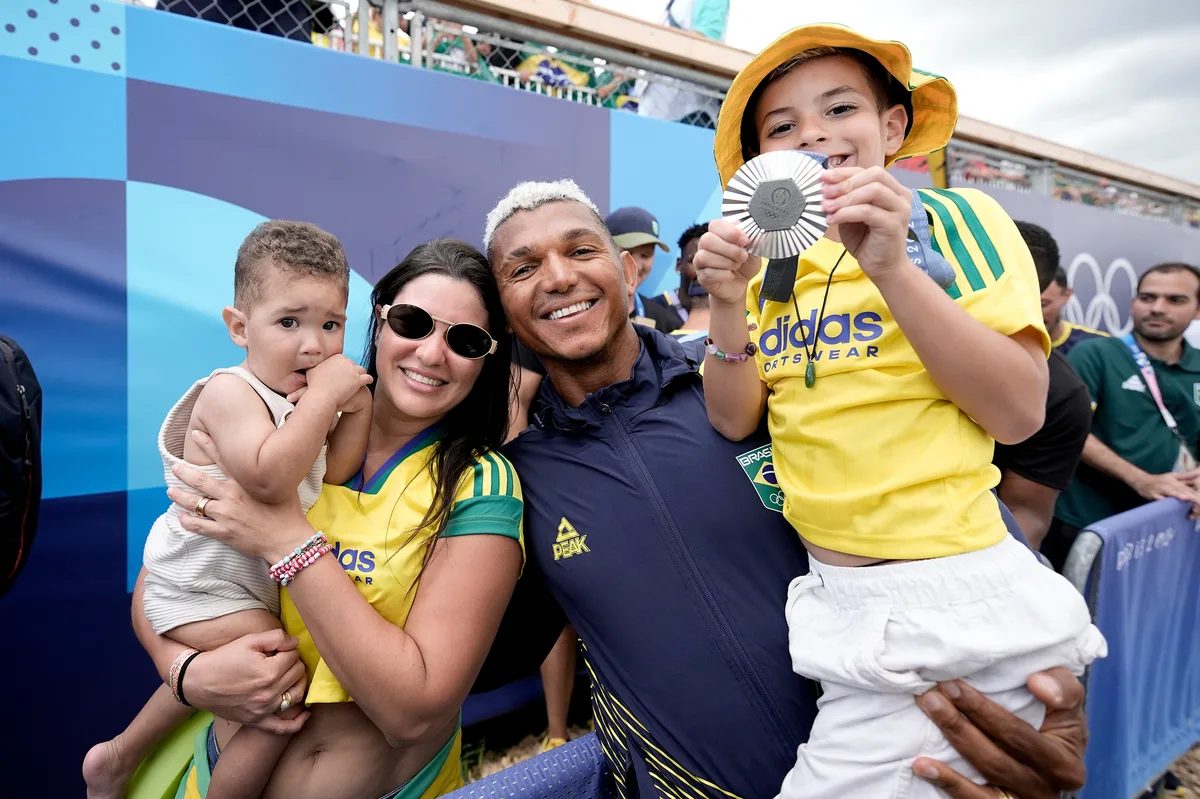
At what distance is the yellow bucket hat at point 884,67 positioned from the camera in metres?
1.43

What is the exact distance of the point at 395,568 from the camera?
144 centimetres

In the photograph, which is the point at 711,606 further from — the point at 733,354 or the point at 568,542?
the point at 733,354

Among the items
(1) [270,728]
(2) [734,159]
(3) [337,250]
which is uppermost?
(2) [734,159]

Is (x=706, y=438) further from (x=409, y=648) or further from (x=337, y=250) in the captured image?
(x=337, y=250)

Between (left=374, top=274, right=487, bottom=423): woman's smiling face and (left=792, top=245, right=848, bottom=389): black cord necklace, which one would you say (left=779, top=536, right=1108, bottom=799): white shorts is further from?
(left=374, top=274, right=487, bottom=423): woman's smiling face

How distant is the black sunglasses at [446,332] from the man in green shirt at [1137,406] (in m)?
4.06

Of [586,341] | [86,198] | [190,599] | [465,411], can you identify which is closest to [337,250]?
[465,411]

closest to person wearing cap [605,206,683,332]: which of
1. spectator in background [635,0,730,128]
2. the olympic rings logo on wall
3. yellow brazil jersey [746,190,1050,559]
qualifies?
spectator in background [635,0,730,128]

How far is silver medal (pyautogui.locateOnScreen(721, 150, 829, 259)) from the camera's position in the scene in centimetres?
119

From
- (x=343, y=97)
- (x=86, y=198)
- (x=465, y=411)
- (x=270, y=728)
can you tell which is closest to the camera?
(x=270, y=728)

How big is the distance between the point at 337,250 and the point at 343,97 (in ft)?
7.20

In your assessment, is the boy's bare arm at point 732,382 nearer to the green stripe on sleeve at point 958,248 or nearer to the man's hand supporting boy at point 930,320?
the man's hand supporting boy at point 930,320

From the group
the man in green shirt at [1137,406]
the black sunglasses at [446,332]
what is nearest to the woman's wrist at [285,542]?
the black sunglasses at [446,332]

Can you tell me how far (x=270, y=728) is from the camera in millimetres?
1396
